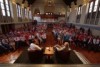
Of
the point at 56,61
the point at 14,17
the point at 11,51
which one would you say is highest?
the point at 14,17

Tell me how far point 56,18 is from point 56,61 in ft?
83.8

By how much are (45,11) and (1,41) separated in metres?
22.4

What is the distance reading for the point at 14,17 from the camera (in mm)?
16016

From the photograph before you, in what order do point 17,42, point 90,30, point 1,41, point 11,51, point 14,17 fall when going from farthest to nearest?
point 14,17, point 90,30, point 17,42, point 11,51, point 1,41

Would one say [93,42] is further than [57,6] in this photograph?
No

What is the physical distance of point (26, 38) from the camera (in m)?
10.5

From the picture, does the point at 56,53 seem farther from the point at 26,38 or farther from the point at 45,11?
the point at 45,11

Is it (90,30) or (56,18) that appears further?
(56,18)

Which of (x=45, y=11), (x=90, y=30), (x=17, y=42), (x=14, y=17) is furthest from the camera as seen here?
(x=45, y=11)

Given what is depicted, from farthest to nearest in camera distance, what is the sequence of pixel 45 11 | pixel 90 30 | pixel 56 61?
pixel 45 11
pixel 90 30
pixel 56 61

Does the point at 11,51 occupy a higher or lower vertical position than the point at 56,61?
lower

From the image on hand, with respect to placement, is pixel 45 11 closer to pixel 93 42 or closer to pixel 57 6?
pixel 57 6

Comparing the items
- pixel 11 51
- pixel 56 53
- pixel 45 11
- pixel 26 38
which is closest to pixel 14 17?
pixel 26 38

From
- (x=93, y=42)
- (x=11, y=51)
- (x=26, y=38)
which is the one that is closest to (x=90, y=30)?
(x=93, y=42)
